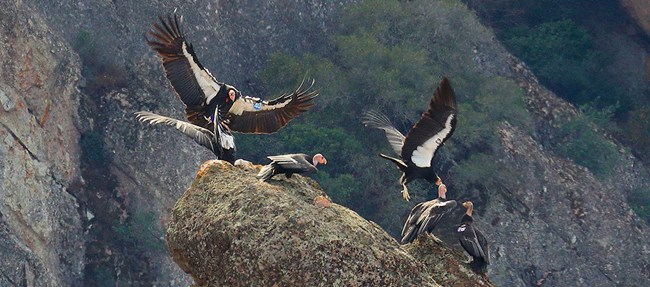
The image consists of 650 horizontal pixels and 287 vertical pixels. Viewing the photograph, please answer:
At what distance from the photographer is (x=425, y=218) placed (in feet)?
72.7

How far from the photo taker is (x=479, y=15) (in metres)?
69.4

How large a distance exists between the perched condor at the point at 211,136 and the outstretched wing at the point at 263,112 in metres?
2.05

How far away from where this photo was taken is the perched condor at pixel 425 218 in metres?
22.0

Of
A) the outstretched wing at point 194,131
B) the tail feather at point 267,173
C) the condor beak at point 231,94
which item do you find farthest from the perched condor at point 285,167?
the condor beak at point 231,94

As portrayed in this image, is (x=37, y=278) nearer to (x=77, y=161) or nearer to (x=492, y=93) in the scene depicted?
(x=77, y=161)

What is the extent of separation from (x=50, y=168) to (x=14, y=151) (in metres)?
1.51

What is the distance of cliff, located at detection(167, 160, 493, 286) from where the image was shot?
1958cm

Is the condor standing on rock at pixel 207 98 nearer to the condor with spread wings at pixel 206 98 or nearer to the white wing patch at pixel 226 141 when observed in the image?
the condor with spread wings at pixel 206 98

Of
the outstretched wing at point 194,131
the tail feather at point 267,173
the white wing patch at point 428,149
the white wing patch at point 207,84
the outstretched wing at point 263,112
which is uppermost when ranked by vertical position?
the tail feather at point 267,173

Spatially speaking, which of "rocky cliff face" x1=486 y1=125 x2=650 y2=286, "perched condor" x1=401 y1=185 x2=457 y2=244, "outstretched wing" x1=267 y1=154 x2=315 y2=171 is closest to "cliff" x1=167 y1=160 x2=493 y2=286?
"outstretched wing" x1=267 y1=154 x2=315 y2=171

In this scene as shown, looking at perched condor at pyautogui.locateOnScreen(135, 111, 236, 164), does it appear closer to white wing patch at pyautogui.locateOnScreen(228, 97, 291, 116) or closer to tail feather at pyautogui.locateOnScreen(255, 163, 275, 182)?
white wing patch at pyautogui.locateOnScreen(228, 97, 291, 116)

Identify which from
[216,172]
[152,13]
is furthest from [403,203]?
[216,172]

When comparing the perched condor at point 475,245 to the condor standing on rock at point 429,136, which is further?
the condor standing on rock at point 429,136

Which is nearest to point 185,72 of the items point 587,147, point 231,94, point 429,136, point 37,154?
point 231,94
